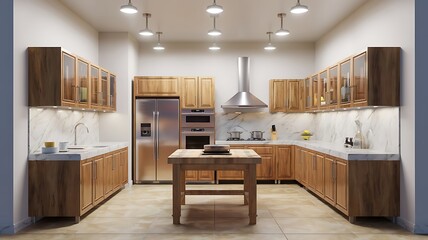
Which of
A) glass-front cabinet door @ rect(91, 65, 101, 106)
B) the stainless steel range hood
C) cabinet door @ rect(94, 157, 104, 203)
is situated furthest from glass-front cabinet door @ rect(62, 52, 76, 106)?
the stainless steel range hood

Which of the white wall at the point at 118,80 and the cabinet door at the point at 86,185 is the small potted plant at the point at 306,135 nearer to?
the white wall at the point at 118,80

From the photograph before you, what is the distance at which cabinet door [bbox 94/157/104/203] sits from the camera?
5.43 meters

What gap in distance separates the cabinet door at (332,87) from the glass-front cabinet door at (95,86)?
12.4 ft

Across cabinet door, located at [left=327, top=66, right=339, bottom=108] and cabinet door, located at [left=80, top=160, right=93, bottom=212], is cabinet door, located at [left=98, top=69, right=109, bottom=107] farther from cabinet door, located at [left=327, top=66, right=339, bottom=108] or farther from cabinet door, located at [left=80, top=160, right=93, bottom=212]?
cabinet door, located at [left=327, top=66, right=339, bottom=108]

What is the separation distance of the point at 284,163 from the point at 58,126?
4460 millimetres

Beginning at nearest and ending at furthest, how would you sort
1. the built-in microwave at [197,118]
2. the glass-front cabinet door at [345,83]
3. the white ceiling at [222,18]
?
the glass-front cabinet door at [345,83], the white ceiling at [222,18], the built-in microwave at [197,118]

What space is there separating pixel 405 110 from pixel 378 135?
80 centimetres

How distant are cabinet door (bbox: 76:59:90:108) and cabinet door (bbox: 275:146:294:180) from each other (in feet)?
13.2

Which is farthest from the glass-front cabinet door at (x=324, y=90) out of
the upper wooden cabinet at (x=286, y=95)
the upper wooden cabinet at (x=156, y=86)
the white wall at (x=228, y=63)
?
the upper wooden cabinet at (x=156, y=86)

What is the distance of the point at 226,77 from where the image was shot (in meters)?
8.57

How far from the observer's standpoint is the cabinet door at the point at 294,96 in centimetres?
823

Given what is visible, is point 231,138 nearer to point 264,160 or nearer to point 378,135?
point 264,160
